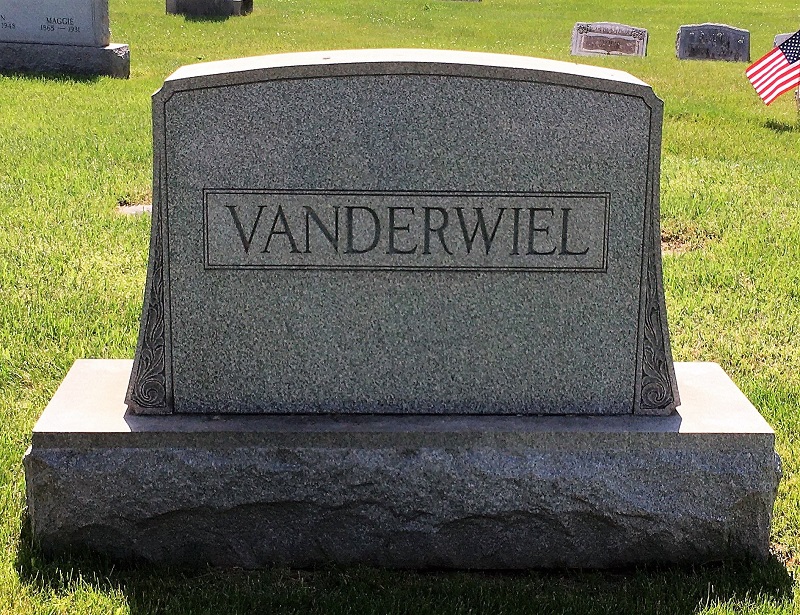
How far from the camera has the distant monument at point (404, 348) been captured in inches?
124

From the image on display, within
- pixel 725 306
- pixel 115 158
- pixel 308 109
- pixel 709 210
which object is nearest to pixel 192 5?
pixel 115 158

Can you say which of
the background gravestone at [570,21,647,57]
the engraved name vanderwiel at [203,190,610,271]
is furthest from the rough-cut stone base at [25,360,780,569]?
Result: the background gravestone at [570,21,647,57]

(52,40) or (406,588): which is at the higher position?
(52,40)

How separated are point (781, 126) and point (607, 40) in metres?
6.17

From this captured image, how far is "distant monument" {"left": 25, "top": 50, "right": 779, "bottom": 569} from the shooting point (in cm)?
315

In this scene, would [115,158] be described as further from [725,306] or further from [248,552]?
[248,552]

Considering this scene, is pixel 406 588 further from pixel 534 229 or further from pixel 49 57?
pixel 49 57

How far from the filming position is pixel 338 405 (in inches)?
131

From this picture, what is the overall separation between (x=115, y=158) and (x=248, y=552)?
558 centimetres

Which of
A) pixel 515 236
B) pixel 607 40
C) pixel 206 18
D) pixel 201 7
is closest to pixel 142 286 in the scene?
pixel 515 236

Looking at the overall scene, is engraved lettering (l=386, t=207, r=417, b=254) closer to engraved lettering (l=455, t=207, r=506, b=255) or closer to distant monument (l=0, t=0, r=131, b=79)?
engraved lettering (l=455, t=207, r=506, b=255)

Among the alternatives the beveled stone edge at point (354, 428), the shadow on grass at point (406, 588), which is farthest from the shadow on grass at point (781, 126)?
the shadow on grass at point (406, 588)

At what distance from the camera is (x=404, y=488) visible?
3242 mm

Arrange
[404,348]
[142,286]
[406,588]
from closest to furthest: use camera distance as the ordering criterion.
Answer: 1. [406,588]
2. [404,348]
3. [142,286]
